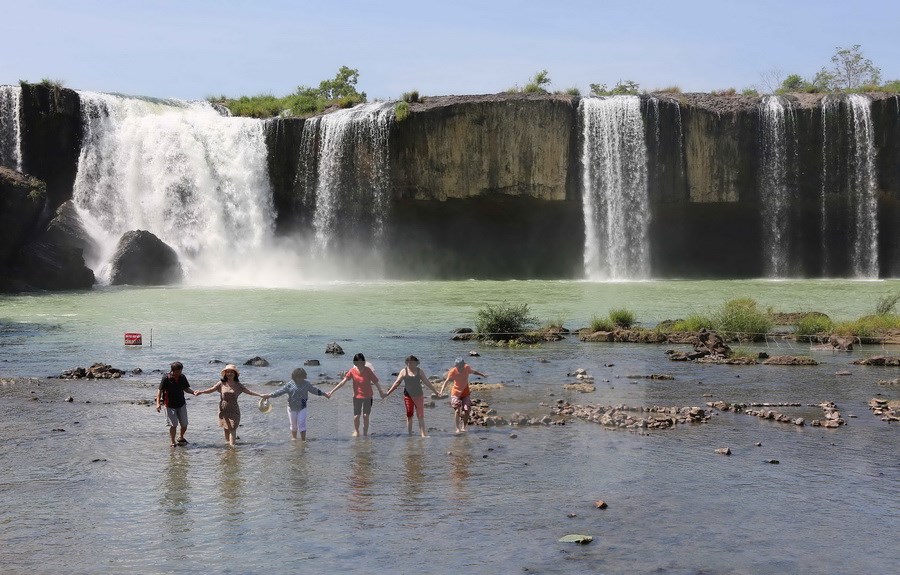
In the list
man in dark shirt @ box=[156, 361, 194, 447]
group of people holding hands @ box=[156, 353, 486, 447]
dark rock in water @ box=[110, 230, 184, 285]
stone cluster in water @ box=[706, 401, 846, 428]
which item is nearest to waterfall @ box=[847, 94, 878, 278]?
dark rock in water @ box=[110, 230, 184, 285]

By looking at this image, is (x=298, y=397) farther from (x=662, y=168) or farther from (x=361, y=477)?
(x=662, y=168)

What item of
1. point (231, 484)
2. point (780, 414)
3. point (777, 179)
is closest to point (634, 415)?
point (780, 414)

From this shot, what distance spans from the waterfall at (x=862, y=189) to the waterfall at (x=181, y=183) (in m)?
29.3

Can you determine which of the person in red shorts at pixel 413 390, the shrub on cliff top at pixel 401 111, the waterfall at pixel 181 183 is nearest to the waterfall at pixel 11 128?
the waterfall at pixel 181 183

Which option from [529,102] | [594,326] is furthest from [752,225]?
[594,326]

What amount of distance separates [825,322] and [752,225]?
3092cm

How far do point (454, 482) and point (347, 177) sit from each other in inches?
1737

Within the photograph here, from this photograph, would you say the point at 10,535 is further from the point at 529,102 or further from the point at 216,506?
the point at 529,102

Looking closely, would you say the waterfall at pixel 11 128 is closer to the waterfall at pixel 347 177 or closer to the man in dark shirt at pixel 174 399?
the waterfall at pixel 347 177

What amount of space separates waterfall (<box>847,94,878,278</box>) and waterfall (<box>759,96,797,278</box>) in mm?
2855

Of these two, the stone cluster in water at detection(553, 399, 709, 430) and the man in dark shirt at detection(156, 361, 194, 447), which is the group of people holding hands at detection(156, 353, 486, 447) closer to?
the man in dark shirt at detection(156, 361, 194, 447)

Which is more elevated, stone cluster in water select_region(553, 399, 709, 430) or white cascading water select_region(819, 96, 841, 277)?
white cascading water select_region(819, 96, 841, 277)

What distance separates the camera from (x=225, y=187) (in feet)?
177

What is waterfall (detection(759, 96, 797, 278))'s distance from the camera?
2111 inches
